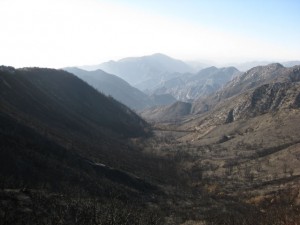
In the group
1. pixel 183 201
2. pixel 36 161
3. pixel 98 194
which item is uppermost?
pixel 36 161

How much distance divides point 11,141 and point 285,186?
94.0 m

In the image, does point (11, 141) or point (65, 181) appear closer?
point (65, 181)

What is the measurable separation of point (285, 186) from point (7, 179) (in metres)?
102

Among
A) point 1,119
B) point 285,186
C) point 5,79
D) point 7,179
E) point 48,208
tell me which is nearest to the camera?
point 48,208

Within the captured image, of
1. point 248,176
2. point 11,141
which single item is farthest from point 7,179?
point 248,176

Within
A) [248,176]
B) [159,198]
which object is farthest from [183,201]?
[248,176]

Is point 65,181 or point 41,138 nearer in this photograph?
point 65,181

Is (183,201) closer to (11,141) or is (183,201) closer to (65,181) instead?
(65,181)

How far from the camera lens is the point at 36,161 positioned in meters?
89.6

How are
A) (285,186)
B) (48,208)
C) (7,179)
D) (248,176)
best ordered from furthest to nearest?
(248,176), (285,186), (7,179), (48,208)

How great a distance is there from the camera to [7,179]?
73.6m

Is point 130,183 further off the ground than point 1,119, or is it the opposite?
point 1,119

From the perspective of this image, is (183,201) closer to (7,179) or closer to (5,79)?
(7,179)

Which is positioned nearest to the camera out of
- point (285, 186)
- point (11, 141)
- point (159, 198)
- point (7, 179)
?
point (7, 179)
